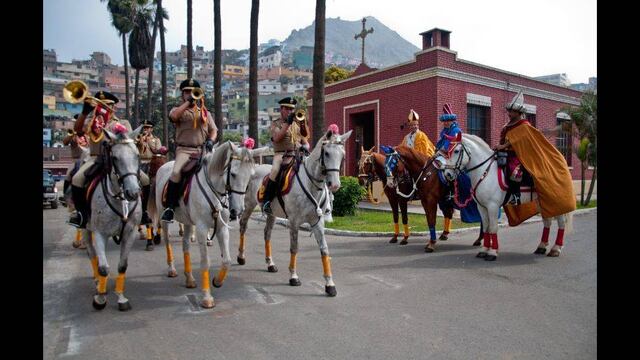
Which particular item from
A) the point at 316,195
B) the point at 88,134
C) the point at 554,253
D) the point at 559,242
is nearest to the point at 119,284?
the point at 88,134

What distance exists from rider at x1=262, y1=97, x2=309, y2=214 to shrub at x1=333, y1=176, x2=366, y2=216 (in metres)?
7.28

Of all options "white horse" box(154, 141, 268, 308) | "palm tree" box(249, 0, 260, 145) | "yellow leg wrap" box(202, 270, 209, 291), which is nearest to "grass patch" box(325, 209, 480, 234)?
"palm tree" box(249, 0, 260, 145)

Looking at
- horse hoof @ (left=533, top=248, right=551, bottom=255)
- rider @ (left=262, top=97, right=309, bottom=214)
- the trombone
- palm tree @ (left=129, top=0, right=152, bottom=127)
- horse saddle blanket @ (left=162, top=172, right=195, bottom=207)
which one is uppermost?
palm tree @ (left=129, top=0, right=152, bottom=127)

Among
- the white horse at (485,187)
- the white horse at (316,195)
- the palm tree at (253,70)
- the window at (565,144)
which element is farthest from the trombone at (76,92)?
the window at (565,144)

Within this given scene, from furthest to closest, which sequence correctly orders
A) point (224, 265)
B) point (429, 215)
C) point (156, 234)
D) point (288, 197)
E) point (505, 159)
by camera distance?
point (156, 234), point (429, 215), point (505, 159), point (288, 197), point (224, 265)

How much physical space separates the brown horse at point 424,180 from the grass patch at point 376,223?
6.57 feet

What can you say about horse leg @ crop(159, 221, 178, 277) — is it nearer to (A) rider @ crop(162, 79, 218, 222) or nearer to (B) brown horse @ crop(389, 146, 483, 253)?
(A) rider @ crop(162, 79, 218, 222)

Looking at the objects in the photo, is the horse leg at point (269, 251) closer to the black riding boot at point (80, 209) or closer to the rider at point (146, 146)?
the black riding boot at point (80, 209)

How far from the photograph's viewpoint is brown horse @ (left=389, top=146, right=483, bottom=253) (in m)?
9.40

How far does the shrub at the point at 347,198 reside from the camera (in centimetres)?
1502

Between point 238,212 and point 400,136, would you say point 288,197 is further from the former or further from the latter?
point 400,136
